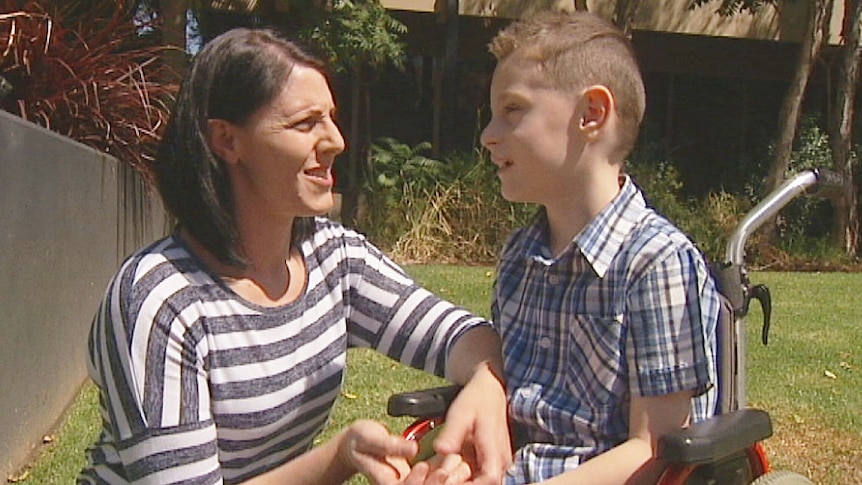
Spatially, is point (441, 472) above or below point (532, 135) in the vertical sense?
below

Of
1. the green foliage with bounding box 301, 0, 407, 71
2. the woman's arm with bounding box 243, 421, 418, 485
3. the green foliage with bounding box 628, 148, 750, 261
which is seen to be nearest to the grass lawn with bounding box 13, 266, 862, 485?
the woman's arm with bounding box 243, 421, 418, 485

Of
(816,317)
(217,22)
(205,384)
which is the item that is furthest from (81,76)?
(217,22)

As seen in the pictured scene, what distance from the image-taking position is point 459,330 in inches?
94.5

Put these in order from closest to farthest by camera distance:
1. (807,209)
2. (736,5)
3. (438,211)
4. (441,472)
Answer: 1. (441,472)
2. (438,211)
3. (736,5)
4. (807,209)

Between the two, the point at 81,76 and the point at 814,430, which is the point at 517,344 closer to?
the point at 814,430

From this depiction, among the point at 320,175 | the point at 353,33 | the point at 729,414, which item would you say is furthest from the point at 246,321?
the point at 353,33

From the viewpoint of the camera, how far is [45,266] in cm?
427

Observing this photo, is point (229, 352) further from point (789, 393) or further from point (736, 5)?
point (736, 5)

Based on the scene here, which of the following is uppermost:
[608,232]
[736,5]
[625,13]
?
[736,5]

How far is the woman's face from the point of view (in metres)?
2.11

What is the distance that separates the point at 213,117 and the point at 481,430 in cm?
75

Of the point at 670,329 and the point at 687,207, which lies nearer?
the point at 670,329

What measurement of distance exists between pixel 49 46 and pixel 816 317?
5.17m

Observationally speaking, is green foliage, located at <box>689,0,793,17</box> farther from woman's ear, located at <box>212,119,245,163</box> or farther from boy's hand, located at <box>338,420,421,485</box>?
boy's hand, located at <box>338,420,421,485</box>
